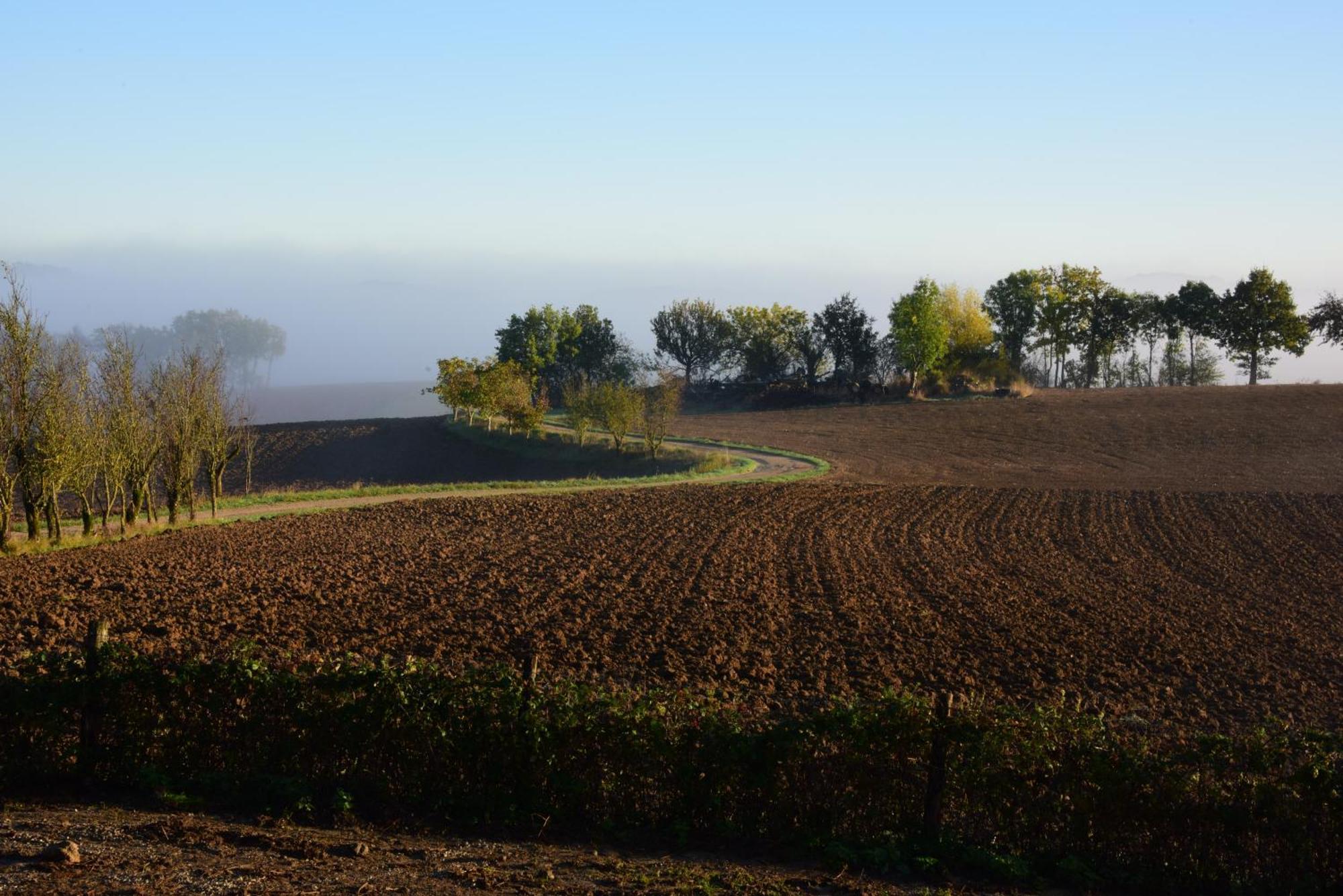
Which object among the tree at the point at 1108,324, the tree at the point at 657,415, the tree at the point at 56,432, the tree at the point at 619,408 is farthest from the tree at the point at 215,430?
the tree at the point at 1108,324

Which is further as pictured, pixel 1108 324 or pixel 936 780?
pixel 1108 324

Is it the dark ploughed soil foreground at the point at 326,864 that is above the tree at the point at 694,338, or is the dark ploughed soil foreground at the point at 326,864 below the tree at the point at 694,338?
below

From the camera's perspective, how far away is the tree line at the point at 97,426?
A: 80.2 ft

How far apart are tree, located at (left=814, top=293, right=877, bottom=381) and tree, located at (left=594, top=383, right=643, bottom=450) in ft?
122

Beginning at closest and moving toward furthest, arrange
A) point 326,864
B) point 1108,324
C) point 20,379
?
1. point 326,864
2. point 20,379
3. point 1108,324

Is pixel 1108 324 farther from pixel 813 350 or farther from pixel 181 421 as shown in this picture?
pixel 181 421

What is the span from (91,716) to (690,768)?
19.9 ft

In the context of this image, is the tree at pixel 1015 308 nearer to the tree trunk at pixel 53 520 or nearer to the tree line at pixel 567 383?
the tree line at pixel 567 383

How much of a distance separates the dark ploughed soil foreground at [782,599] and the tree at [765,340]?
202ft

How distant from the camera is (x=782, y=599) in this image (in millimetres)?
20719

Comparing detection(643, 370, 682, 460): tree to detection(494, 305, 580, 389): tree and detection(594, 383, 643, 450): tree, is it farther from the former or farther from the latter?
detection(494, 305, 580, 389): tree

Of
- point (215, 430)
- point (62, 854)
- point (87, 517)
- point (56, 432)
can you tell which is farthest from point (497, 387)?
point (62, 854)

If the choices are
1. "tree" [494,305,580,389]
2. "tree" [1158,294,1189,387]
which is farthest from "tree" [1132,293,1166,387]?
"tree" [494,305,580,389]

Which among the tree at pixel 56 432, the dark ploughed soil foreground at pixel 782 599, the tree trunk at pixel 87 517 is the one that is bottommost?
the dark ploughed soil foreground at pixel 782 599
